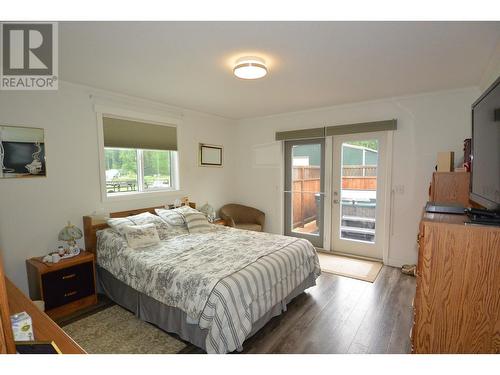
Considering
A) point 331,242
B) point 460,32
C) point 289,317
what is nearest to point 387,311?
point 289,317

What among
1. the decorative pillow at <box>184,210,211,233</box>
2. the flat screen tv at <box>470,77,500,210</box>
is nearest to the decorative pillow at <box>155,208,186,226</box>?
the decorative pillow at <box>184,210,211,233</box>

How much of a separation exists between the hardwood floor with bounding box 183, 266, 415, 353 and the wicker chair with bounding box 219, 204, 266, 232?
1824 mm

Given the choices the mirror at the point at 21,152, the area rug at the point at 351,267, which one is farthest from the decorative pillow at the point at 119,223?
the area rug at the point at 351,267

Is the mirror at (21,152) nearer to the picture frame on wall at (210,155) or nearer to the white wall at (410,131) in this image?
the picture frame on wall at (210,155)

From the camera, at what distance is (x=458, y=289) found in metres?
1.27

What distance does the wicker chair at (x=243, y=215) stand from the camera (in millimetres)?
4746

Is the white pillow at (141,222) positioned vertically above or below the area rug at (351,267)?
above

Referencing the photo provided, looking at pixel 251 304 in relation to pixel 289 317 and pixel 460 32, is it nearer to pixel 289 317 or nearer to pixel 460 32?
pixel 289 317

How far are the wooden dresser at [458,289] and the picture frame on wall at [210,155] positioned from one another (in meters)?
3.75

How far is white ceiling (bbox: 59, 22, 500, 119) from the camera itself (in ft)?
5.87

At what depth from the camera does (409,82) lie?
2.96 metres

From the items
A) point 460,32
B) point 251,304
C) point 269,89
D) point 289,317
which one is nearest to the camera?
point 460,32
